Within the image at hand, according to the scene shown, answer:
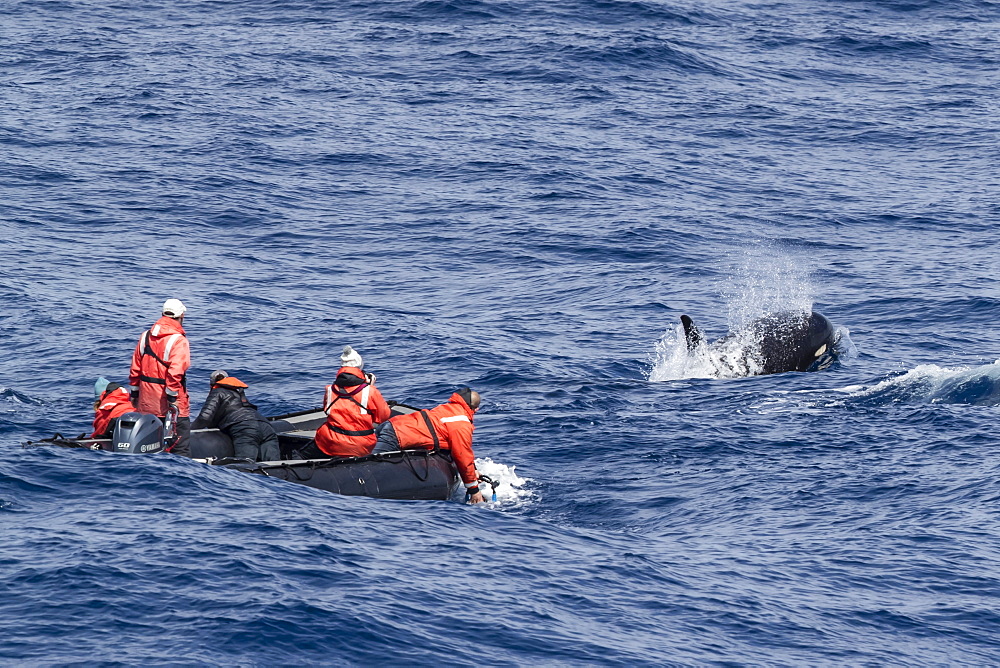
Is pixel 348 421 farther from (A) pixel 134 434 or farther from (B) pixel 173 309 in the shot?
(B) pixel 173 309

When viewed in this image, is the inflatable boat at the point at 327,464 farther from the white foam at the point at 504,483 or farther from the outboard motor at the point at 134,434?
the white foam at the point at 504,483

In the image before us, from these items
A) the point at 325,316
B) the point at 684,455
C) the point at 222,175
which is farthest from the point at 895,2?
the point at 684,455

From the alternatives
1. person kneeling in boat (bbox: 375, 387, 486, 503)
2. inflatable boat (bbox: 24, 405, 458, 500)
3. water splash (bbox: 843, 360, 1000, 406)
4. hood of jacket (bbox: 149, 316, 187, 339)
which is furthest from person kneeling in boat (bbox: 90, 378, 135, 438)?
water splash (bbox: 843, 360, 1000, 406)

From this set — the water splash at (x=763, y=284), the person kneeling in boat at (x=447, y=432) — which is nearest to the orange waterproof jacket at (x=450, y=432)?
the person kneeling in boat at (x=447, y=432)

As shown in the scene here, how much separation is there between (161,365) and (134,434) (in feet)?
5.36

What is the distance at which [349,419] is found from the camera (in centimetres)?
1973

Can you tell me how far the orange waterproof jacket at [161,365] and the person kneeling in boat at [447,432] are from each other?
3.13 m

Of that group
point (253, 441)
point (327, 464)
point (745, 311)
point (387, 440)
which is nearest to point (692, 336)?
point (745, 311)

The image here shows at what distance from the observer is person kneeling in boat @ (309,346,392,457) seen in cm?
1972

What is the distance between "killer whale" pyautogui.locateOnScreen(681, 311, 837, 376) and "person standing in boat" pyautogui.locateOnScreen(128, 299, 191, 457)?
1041 cm

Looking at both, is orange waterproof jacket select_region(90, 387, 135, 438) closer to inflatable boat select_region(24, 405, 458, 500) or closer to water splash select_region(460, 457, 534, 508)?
inflatable boat select_region(24, 405, 458, 500)

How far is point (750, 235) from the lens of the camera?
118 ft

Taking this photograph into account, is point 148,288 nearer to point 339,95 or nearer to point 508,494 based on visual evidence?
point 508,494

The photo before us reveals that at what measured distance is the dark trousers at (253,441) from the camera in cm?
1997
